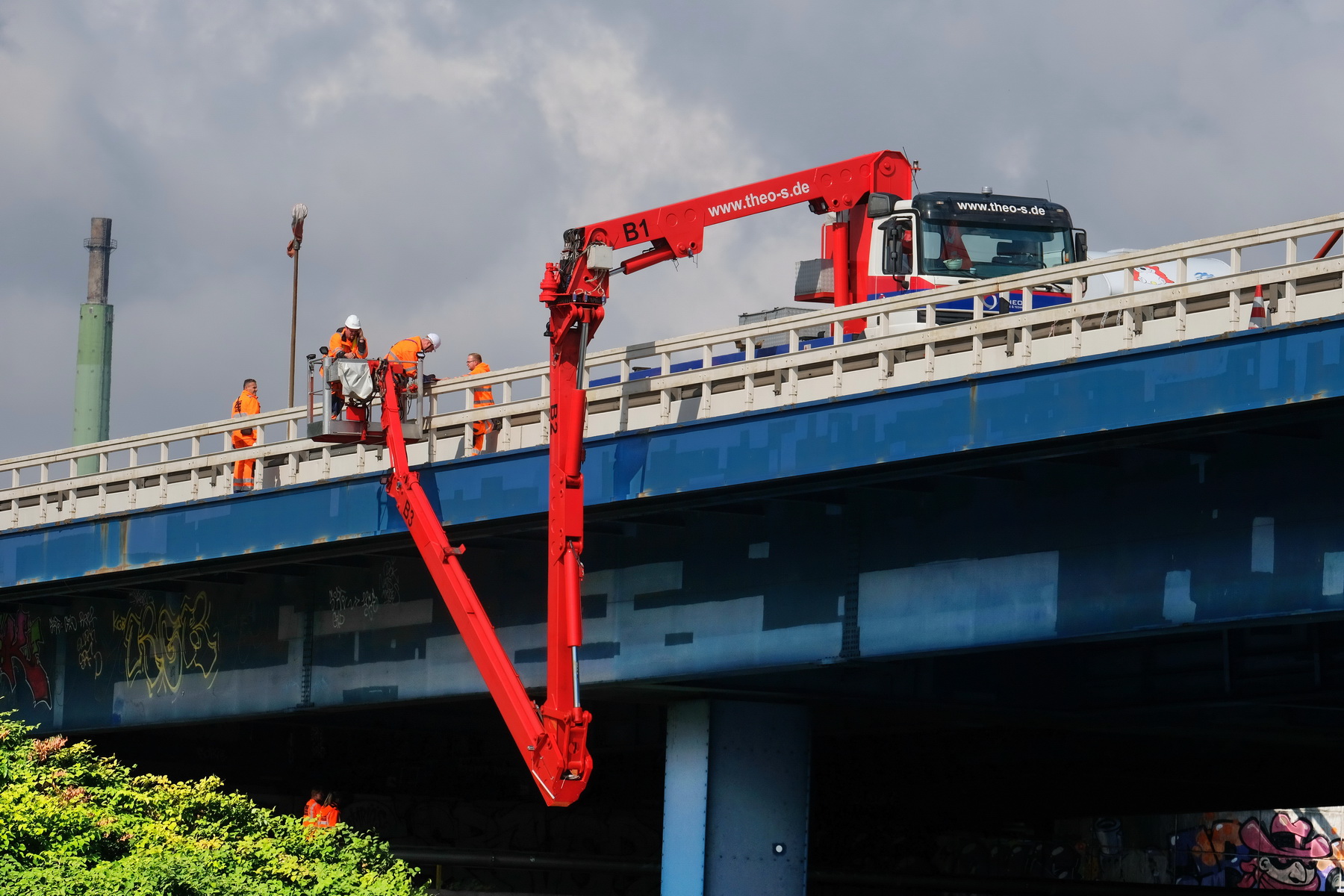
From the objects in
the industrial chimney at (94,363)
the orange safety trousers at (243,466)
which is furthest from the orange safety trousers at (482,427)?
the industrial chimney at (94,363)

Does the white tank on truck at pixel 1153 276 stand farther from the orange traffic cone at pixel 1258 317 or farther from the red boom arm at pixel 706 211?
the orange traffic cone at pixel 1258 317

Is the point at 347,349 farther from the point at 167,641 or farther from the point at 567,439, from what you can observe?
the point at 167,641

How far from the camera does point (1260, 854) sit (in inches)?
2077

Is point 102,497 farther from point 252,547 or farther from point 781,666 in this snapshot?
point 781,666

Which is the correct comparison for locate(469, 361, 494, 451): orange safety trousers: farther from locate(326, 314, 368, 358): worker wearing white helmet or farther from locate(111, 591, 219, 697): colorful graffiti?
locate(111, 591, 219, 697): colorful graffiti

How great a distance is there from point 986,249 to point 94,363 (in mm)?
42494

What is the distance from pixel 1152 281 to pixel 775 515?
582 inches

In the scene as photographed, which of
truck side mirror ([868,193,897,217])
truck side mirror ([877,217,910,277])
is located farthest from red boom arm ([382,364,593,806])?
truck side mirror ([877,217,910,277])

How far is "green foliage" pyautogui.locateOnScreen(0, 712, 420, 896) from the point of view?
69.4ft

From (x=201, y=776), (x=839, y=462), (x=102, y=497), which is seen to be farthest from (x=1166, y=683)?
(x=201, y=776)

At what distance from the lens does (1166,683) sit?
84.4ft

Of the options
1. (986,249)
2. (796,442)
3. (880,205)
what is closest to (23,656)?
(796,442)

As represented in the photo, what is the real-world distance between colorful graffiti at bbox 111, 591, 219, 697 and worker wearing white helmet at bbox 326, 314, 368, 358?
23.4 feet

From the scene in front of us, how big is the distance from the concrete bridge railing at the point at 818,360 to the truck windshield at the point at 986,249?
9.02 feet
